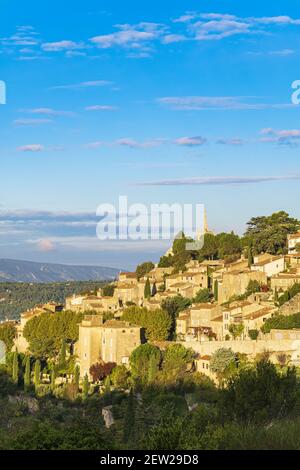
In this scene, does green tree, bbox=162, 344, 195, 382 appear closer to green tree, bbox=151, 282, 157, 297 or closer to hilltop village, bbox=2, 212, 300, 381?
hilltop village, bbox=2, 212, 300, 381

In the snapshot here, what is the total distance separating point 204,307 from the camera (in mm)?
41188

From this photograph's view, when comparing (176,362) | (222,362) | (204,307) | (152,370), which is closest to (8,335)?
(204,307)

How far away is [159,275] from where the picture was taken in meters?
52.8

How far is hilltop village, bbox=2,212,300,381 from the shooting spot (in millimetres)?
37188

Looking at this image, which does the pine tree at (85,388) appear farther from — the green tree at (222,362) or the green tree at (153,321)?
the green tree at (222,362)

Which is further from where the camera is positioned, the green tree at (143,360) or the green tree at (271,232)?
the green tree at (271,232)

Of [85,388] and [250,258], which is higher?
[250,258]

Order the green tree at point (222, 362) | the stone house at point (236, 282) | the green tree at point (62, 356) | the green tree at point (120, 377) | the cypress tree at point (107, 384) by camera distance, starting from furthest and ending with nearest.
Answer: the stone house at point (236, 282)
the green tree at point (62, 356)
the green tree at point (120, 377)
the cypress tree at point (107, 384)
the green tree at point (222, 362)

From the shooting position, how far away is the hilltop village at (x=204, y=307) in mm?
37188

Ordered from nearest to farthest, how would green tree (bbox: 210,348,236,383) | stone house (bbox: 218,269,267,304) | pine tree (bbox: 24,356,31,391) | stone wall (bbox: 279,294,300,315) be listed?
green tree (bbox: 210,348,236,383)
stone wall (bbox: 279,294,300,315)
pine tree (bbox: 24,356,31,391)
stone house (bbox: 218,269,267,304)

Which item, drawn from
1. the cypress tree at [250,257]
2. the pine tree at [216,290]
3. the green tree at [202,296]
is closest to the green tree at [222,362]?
the pine tree at [216,290]

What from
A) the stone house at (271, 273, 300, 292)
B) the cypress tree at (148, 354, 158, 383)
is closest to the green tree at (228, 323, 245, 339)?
the cypress tree at (148, 354, 158, 383)

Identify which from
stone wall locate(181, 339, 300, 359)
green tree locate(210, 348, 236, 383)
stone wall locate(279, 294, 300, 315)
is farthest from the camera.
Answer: stone wall locate(279, 294, 300, 315)

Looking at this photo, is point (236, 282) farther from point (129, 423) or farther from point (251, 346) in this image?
point (129, 423)
